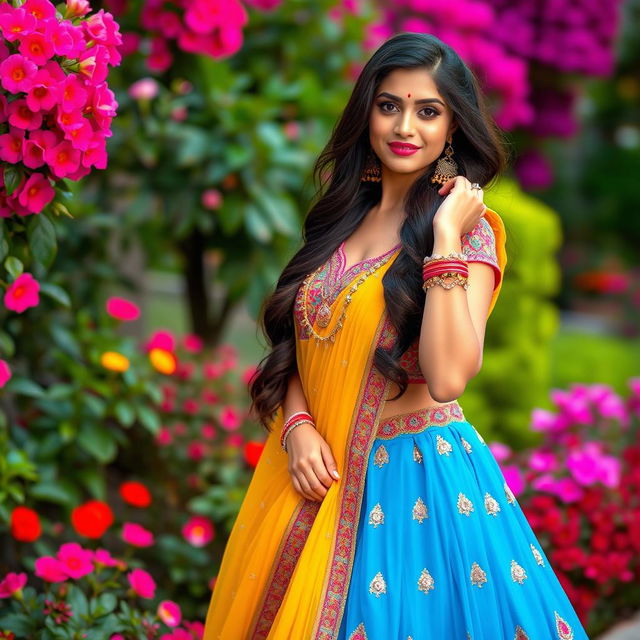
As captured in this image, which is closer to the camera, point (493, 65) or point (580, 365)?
point (493, 65)

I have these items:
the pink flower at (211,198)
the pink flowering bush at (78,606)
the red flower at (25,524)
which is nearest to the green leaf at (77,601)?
the pink flowering bush at (78,606)

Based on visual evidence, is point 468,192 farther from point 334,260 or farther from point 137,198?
point 137,198

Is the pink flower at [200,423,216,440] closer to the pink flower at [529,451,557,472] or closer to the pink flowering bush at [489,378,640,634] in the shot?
the pink flowering bush at [489,378,640,634]

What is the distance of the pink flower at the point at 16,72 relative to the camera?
6.98 feet

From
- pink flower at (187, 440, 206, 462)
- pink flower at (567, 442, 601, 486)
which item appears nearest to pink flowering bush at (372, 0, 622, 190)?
pink flower at (567, 442, 601, 486)

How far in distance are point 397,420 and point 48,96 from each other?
103 cm

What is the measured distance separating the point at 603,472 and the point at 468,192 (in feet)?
5.86

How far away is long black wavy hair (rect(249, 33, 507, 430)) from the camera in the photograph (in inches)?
84.8

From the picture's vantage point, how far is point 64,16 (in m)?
2.29

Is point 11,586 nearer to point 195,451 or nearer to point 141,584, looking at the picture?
point 141,584

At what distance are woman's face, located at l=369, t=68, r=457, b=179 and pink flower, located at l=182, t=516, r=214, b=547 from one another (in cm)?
175

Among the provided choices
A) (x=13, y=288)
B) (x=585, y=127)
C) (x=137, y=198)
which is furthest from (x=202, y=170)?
(x=585, y=127)

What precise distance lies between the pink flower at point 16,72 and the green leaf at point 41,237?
1.29 ft

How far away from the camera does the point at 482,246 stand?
7.13 ft
